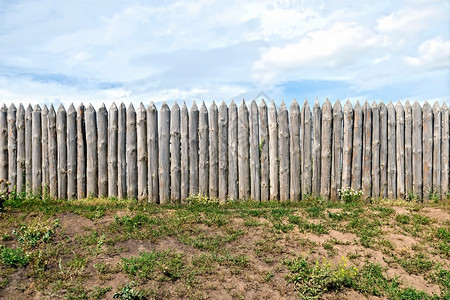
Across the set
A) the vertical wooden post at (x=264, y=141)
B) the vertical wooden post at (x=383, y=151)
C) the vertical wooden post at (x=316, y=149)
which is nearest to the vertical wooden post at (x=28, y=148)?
the vertical wooden post at (x=264, y=141)

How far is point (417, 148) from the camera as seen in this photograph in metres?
10.7

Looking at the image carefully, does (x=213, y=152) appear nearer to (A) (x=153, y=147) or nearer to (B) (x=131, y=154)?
(A) (x=153, y=147)

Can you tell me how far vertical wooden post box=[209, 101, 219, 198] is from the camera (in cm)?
988

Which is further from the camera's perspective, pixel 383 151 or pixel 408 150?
pixel 408 150

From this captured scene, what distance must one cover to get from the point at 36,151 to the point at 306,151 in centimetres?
665

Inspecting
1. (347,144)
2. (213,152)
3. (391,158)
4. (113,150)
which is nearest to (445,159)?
(391,158)

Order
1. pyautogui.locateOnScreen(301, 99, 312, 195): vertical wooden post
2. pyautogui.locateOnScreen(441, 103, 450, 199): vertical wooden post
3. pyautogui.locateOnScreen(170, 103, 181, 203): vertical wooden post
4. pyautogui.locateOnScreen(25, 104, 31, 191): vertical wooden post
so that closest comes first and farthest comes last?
pyautogui.locateOnScreen(170, 103, 181, 203): vertical wooden post, pyautogui.locateOnScreen(301, 99, 312, 195): vertical wooden post, pyautogui.locateOnScreen(25, 104, 31, 191): vertical wooden post, pyautogui.locateOnScreen(441, 103, 450, 199): vertical wooden post

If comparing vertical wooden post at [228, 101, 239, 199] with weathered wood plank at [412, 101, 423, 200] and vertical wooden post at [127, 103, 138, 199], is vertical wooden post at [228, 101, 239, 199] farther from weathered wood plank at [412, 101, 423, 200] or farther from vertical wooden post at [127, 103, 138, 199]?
weathered wood plank at [412, 101, 423, 200]

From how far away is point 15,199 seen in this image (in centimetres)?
1026

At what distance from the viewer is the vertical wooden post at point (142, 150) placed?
32.6ft

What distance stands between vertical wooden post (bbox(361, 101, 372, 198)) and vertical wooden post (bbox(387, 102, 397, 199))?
52 centimetres

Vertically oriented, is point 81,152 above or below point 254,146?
below

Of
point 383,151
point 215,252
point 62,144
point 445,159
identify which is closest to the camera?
point 215,252

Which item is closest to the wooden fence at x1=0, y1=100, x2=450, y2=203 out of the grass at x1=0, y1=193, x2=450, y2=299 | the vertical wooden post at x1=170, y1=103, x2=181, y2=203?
the vertical wooden post at x1=170, y1=103, x2=181, y2=203
